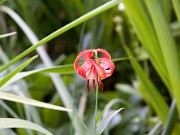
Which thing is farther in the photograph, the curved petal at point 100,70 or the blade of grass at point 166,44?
the blade of grass at point 166,44

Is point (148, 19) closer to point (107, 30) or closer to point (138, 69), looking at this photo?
point (138, 69)

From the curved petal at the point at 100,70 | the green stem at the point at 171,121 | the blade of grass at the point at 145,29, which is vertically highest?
the blade of grass at the point at 145,29

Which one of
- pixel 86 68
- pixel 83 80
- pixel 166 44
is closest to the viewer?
pixel 86 68

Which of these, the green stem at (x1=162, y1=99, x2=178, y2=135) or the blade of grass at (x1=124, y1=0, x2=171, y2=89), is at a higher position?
the blade of grass at (x1=124, y1=0, x2=171, y2=89)

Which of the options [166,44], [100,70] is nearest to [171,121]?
[166,44]

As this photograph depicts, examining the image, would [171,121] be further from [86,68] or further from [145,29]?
[86,68]

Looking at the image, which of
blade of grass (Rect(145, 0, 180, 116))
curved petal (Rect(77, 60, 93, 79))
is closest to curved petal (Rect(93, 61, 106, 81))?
curved petal (Rect(77, 60, 93, 79))

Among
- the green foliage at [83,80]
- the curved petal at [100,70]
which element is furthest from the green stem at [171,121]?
the curved petal at [100,70]

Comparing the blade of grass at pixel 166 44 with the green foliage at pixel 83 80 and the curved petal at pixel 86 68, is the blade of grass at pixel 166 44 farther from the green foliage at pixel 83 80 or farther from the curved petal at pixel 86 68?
the curved petal at pixel 86 68

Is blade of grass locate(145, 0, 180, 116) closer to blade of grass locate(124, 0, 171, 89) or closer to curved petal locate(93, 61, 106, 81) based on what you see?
blade of grass locate(124, 0, 171, 89)

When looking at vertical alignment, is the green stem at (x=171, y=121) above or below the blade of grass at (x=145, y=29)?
below

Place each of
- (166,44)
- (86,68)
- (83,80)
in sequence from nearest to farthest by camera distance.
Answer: (86,68) → (166,44) → (83,80)
